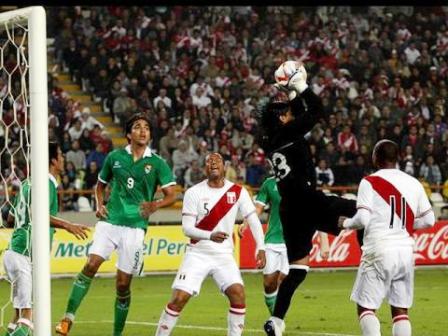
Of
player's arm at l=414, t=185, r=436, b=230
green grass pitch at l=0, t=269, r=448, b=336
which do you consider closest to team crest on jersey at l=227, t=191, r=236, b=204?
player's arm at l=414, t=185, r=436, b=230

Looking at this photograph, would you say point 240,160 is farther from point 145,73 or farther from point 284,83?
point 284,83

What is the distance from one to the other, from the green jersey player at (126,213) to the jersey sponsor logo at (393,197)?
2980mm

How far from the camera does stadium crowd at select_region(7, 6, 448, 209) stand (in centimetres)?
2816

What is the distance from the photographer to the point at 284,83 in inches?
455

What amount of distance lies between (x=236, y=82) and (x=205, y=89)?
1123mm

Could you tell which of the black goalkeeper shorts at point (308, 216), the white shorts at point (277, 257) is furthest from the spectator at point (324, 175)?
the black goalkeeper shorts at point (308, 216)

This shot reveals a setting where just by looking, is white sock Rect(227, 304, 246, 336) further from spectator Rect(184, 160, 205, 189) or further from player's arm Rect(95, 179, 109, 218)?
spectator Rect(184, 160, 205, 189)

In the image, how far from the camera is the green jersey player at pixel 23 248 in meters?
→ 10.4

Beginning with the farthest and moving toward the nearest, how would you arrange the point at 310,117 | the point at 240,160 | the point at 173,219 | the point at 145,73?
1. the point at 145,73
2. the point at 240,160
3. the point at 173,219
4. the point at 310,117

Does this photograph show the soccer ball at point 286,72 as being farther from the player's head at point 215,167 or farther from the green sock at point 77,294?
the green sock at point 77,294

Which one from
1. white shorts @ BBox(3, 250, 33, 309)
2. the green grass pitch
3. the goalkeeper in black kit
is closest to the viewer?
white shorts @ BBox(3, 250, 33, 309)

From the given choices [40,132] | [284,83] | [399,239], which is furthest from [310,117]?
A: [40,132]

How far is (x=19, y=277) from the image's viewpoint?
11062 millimetres

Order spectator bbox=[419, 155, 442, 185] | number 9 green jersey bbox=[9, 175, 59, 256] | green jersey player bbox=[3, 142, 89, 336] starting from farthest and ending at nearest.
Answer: spectator bbox=[419, 155, 442, 185] → green jersey player bbox=[3, 142, 89, 336] → number 9 green jersey bbox=[9, 175, 59, 256]
